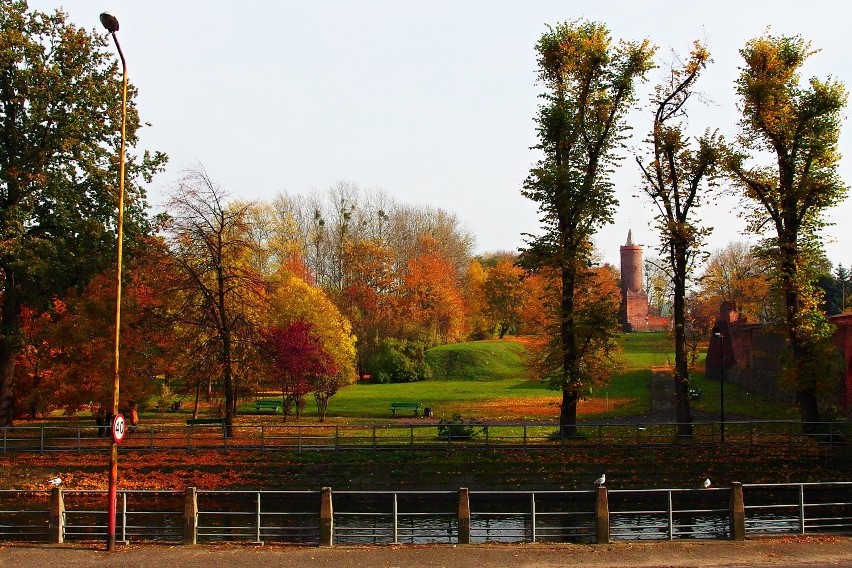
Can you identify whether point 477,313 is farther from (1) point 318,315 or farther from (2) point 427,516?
(2) point 427,516

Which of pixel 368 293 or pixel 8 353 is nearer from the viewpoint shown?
pixel 8 353

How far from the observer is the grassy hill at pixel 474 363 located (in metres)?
68.8

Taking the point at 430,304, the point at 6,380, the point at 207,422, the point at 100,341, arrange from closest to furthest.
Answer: the point at 100,341 < the point at 6,380 < the point at 207,422 < the point at 430,304

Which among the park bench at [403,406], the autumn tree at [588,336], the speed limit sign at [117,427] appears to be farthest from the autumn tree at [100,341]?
the speed limit sign at [117,427]

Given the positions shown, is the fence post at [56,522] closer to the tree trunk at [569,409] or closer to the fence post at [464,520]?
the fence post at [464,520]

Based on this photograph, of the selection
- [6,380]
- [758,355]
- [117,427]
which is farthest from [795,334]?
[6,380]

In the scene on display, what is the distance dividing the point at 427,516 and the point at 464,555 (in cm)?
783

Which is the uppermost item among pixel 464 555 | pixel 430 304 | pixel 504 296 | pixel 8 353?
pixel 504 296

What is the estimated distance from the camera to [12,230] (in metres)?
33.3

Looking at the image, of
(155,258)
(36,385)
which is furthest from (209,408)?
(155,258)

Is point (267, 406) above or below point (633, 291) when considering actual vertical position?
below

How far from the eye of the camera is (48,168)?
3534cm

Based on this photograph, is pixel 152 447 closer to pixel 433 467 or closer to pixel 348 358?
pixel 433 467

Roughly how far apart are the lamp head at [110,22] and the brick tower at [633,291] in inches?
4139
